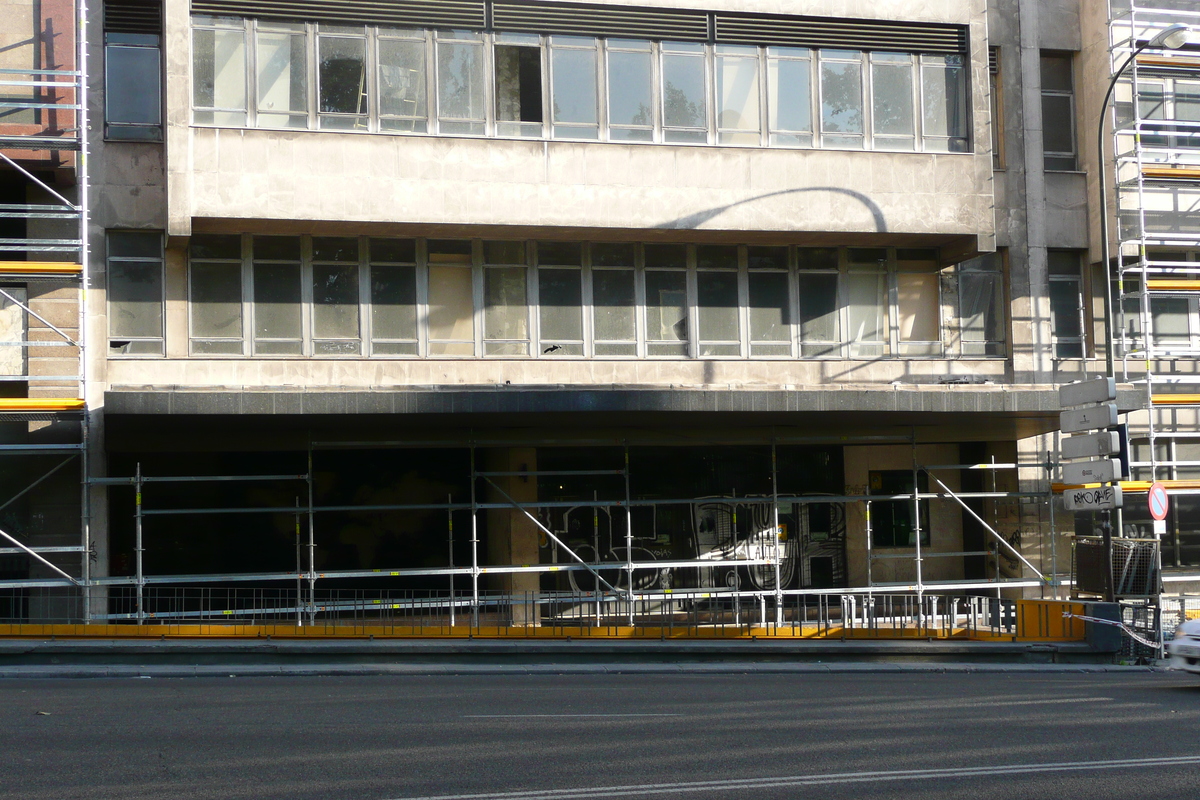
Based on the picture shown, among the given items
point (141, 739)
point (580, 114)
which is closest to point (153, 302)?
point (580, 114)

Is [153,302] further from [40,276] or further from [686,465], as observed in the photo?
[686,465]

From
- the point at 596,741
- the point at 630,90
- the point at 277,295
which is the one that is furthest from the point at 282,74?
the point at 596,741

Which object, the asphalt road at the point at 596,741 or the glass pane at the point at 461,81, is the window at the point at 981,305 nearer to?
the glass pane at the point at 461,81

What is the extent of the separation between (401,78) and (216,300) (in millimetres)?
4944

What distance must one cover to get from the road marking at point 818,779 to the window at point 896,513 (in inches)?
604

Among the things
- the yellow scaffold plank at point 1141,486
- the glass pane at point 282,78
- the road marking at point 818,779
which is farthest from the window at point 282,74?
the road marking at point 818,779

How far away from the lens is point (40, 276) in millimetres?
19859

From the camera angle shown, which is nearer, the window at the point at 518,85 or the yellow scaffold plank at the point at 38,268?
the yellow scaffold plank at the point at 38,268

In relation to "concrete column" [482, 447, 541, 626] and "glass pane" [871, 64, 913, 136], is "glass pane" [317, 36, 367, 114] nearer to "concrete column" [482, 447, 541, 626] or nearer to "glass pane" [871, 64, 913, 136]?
"concrete column" [482, 447, 541, 626]

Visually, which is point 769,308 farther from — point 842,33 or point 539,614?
point 539,614

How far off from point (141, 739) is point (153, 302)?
12887 mm

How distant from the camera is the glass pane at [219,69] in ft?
68.0

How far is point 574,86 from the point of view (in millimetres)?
21938

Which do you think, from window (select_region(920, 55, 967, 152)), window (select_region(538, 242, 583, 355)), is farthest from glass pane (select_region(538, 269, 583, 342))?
window (select_region(920, 55, 967, 152))
